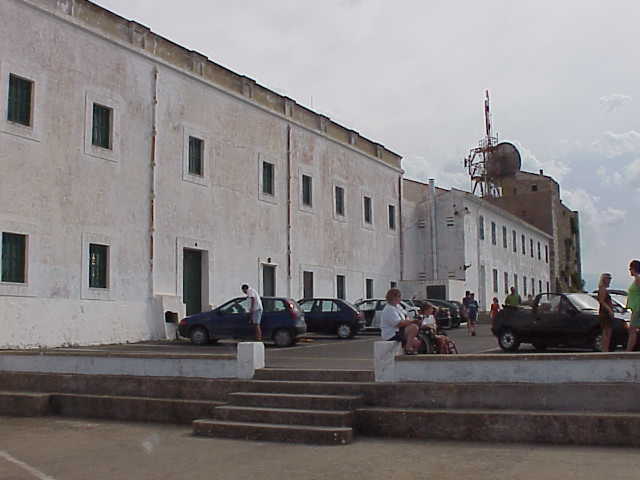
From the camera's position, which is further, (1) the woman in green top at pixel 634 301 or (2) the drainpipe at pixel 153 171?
(2) the drainpipe at pixel 153 171

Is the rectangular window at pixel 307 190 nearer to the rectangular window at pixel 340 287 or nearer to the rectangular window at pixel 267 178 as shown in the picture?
the rectangular window at pixel 267 178

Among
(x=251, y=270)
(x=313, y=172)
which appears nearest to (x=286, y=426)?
(x=251, y=270)

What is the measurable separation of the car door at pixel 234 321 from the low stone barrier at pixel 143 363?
23.8 ft

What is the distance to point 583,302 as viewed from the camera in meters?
15.5

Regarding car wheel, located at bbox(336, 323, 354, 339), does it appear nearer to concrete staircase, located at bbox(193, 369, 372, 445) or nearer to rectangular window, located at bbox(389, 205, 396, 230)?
concrete staircase, located at bbox(193, 369, 372, 445)

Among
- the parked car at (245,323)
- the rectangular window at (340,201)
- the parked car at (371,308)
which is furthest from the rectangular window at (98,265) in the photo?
the rectangular window at (340,201)

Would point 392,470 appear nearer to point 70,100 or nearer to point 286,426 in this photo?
point 286,426

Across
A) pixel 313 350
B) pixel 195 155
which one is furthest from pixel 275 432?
pixel 195 155

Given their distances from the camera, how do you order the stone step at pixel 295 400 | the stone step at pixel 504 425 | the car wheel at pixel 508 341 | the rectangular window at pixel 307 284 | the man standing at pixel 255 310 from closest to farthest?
the stone step at pixel 504 425 < the stone step at pixel 295 400 < the car wheel at pixel 508 341 < the man standing at pixel 255 310 < the rectangular window at pixel 307 284

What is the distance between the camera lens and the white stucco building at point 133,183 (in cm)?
1823

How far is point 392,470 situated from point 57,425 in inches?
229

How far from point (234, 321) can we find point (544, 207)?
4484 cm

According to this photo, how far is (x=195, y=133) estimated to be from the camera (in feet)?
79.7

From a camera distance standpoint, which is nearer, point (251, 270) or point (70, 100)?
point (70, 100)
